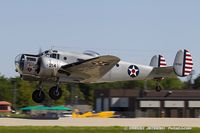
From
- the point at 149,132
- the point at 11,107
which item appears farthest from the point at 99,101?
the point at 149,132

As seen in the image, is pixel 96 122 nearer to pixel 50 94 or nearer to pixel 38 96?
pixel 38 96

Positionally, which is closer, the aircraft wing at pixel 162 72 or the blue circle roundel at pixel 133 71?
the blue circle roundel at pixel 133 71

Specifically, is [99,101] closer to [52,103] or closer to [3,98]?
[52,103]

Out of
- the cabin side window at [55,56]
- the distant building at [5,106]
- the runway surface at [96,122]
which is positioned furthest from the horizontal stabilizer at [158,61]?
the distant building at [5,106]

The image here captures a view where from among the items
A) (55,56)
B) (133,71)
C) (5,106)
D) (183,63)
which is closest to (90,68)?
(55,56)

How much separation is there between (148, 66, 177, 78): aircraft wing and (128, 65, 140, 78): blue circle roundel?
127 centimetres

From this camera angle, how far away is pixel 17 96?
5600 inches

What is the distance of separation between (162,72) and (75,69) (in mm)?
6888

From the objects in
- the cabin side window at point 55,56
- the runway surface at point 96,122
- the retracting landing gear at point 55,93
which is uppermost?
the cabin side window at point 55,56

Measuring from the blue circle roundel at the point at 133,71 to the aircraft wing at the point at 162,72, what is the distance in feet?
4.18

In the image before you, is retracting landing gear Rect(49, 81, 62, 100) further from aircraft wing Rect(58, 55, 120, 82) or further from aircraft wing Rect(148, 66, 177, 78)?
aircraft wing Rect(148, 66, 177, 78)

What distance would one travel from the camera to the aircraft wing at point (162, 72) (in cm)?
3608

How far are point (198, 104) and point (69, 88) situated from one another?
104 m

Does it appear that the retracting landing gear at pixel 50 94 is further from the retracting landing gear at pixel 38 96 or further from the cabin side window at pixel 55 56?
the cabin side window at pixel 55 56
